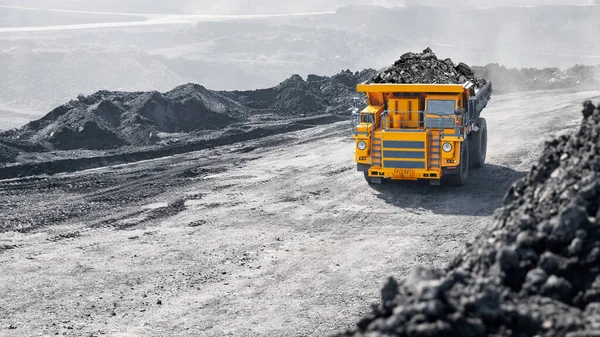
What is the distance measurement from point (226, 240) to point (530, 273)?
9.03 metres

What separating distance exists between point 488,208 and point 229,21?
77.9m

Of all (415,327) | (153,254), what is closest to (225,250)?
(153,254)

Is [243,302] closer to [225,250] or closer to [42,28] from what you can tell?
[225,250]

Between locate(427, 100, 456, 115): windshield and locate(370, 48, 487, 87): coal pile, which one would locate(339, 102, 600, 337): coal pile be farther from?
locate(370, 48, 487, 87): coal pile

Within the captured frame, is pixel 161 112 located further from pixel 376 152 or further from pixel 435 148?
pixel 435 148

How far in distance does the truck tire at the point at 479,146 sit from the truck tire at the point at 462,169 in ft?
1.83

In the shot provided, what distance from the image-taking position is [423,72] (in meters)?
16.9

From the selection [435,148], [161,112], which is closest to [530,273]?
[435,148]

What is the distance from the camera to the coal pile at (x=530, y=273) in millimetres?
4988

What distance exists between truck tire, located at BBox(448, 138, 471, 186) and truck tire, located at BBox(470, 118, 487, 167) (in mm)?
558

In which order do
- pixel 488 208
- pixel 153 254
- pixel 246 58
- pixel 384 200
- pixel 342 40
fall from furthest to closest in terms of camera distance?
1. pixel 342 40
2. pixel 246 58
3. pixel 384 200
4. pixel 488 208
5. pixel 153 254

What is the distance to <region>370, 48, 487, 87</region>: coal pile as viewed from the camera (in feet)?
54.8

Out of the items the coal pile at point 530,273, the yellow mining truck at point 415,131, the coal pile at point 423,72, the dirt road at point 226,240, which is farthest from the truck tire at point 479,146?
the coal pile at point 530,273

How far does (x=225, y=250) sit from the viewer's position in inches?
533
